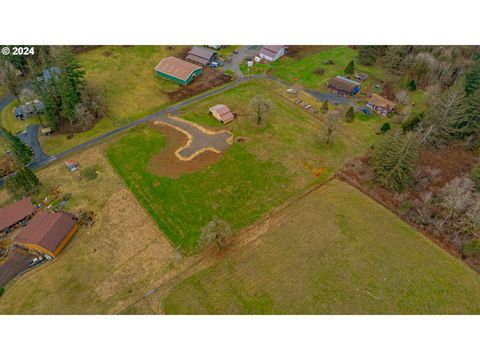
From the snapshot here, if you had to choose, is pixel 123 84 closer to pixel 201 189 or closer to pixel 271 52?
pixel 271 52

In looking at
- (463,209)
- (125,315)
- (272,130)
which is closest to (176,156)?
(272,130)

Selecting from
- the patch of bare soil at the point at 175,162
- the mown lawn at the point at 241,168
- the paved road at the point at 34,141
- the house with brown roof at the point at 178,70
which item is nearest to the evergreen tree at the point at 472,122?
the mown lawn at the point at 241,168

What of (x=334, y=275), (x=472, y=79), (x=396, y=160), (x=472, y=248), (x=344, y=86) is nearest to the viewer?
(x=334, y=275)

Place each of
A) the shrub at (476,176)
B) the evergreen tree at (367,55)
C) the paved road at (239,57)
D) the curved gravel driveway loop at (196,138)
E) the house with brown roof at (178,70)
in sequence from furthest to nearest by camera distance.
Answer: the evergreen tree at (367,55) → the paved road at (239,57) → the house with brown roof at (178,70) → the curved gravel driveway loop at (196,138) → the shrub at (476,176)

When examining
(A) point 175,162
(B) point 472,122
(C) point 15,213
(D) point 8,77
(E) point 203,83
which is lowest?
(A) point 175,162

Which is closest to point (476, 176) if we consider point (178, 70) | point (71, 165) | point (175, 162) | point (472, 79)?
point (472, 79)

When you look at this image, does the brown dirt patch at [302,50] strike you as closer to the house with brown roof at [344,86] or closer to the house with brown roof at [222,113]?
the house with brown roof at [344,86]

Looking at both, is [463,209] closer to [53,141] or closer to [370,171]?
[370,171]

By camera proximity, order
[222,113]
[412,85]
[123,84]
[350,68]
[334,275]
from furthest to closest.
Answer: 1. [350,68]
2. [123,84]
3. [412,85]
4. [222,113]
5. [334,275]
